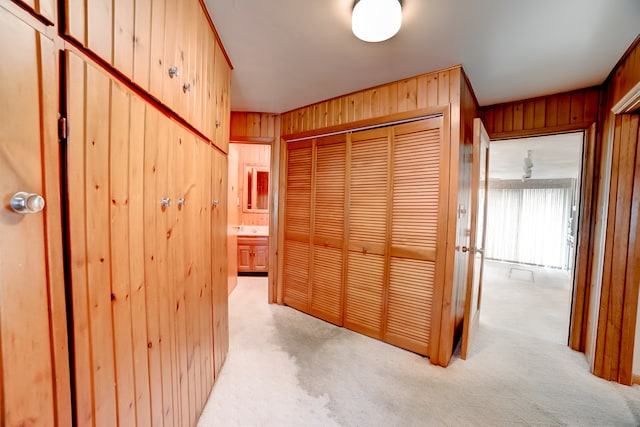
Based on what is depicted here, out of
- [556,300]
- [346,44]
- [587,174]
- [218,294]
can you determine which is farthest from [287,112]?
[556,300]

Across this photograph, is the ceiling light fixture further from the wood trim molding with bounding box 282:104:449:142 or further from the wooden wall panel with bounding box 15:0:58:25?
the wooden wall panel with bounding box 15:0:58:25

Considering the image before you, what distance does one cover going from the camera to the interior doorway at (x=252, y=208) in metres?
3.93

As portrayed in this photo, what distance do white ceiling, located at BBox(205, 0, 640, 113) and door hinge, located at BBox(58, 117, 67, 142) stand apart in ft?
3.72

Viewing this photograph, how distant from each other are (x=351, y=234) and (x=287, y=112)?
5.17ft

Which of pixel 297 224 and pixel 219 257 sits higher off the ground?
pixel 297 224

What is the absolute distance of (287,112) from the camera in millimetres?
2766

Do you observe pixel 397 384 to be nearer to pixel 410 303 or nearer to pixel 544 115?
pixel 410 303

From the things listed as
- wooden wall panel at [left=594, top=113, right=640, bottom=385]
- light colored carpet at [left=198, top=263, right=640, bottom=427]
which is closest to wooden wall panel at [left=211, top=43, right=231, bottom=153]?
light colored carpet at [left=198, top=263, right=640, bottom=427]

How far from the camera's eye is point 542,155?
377 centimetres

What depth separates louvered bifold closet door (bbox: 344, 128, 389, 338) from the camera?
2162 millimetres

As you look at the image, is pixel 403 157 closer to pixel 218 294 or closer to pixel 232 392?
pixel 218 294

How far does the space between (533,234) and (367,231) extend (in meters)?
5.97

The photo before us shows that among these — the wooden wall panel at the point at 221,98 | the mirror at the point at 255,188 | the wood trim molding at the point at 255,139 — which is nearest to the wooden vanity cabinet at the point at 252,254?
the mirror at the point at 255,188

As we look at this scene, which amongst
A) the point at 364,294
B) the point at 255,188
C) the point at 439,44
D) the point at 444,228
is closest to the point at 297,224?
the point at 364,294
